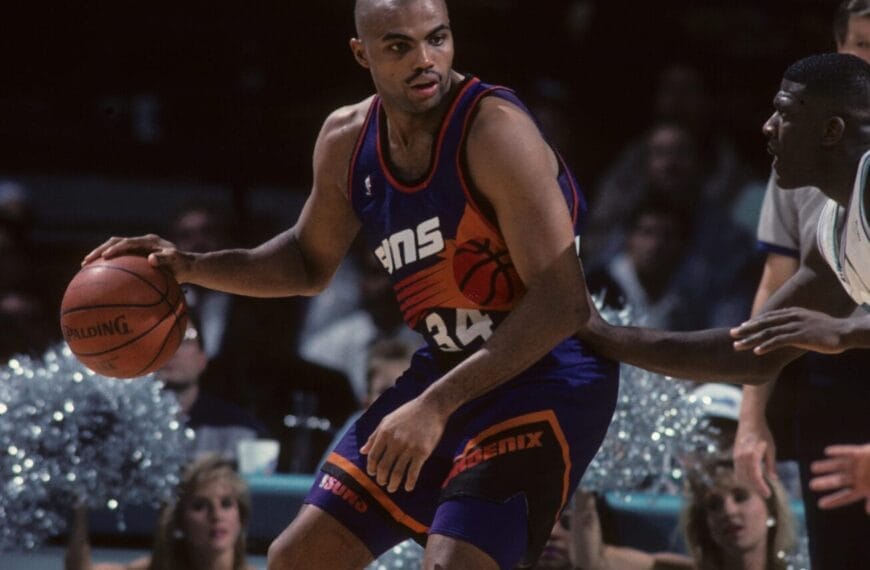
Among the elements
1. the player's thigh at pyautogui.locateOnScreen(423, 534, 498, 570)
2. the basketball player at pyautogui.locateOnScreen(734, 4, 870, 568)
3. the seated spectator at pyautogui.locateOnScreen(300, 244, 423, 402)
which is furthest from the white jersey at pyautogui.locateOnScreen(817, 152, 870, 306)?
the seated spectator at pyautogui.locateOnScreen(300, 244, 423, 402)

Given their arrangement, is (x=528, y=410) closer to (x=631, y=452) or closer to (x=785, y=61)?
(x=631, y=452)

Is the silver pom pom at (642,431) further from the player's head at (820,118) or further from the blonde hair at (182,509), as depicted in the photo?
the player's head at (820,118)

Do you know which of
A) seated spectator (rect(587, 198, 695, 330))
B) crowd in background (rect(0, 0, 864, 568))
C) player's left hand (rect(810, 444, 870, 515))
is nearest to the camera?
player's left hand (rect(810, 444, 870, 515))

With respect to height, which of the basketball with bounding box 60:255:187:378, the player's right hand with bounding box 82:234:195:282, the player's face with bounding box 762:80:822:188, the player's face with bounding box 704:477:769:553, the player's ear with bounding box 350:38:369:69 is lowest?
the player's face with bounding box 704:477:769:553

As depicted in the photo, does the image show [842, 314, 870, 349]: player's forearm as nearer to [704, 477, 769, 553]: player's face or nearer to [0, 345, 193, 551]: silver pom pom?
[704, 477, 769, 553]: player's face

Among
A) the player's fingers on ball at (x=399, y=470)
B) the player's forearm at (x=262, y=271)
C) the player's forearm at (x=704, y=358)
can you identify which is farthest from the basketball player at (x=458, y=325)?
the player's forearm at (x=262, y=271)

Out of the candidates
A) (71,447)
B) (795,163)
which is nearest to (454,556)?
(795,163)

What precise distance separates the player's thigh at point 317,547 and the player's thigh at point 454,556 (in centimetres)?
32

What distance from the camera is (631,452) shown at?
488 cm

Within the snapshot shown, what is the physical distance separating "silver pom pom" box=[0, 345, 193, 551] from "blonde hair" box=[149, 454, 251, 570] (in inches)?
1.8

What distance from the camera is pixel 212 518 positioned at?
5.02 meters

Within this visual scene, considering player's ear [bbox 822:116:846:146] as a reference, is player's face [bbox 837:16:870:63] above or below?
above

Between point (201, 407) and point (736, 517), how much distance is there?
71.8 inches

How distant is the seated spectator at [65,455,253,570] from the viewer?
16.4ft
